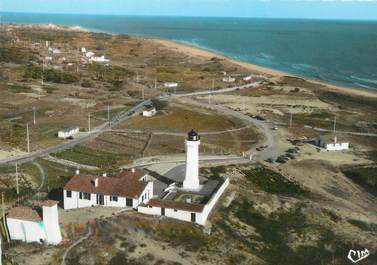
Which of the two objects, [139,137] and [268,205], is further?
[139,137]

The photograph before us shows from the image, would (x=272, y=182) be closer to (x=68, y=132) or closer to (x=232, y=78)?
(x=68, y=132)

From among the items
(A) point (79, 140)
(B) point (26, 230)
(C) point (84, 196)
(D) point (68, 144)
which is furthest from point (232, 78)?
(B) point (26, 230)

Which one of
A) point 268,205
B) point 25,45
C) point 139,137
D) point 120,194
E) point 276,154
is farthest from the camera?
point 25,45

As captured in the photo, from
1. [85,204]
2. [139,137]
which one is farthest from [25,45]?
[85,204]

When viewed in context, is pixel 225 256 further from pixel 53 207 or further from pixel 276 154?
pixel 276 154

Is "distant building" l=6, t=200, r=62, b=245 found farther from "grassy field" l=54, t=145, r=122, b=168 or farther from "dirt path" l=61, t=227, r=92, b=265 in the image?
"grassy field" l=54, t=145, r=122, b=168

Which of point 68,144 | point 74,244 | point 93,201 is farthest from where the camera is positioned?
point 68,144

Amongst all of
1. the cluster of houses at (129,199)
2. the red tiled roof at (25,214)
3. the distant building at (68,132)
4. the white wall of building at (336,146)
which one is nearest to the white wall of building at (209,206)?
the cluster of houses at (129,199)

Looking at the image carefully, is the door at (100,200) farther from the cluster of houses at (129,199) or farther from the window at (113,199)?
the window at (113,199)
